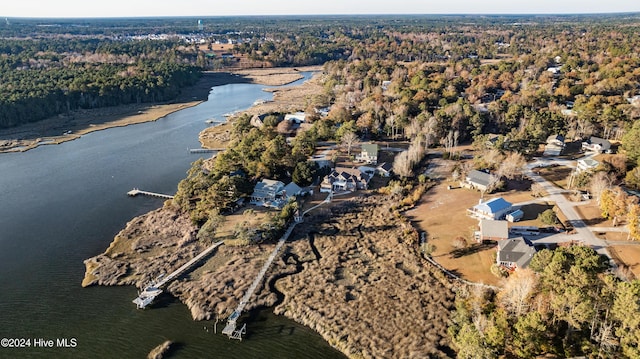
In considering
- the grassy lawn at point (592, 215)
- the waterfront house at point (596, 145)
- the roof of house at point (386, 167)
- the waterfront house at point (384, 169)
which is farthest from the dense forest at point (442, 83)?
the grassy lawn at point (592, 215)

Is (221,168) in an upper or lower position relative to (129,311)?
upper

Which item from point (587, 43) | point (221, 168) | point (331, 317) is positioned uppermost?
point (587, 43)

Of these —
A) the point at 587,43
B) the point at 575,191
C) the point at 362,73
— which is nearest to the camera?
the point at 575,191

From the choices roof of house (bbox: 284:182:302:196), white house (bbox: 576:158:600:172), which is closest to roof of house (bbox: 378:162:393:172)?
roof of house (bbox: 284:182:302:196)

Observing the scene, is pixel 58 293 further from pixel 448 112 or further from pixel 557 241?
pixel 448 112

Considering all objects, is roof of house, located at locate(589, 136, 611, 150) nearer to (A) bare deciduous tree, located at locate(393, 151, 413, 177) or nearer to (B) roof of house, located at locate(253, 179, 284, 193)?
(A) bare deciduous tree, located at locate(393, 151, 413, 177)

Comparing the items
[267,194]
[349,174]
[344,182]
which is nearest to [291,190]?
[267,194]

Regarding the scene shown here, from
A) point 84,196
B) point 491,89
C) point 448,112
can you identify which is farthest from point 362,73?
point 84,196
